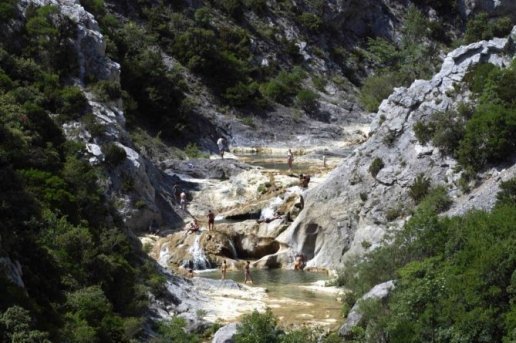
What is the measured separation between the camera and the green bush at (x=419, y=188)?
3086 centimetres

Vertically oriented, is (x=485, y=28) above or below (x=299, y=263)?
above

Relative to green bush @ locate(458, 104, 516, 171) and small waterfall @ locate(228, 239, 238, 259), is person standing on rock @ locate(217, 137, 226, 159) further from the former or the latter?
green bush @ locate(458, 104, 516, 171)

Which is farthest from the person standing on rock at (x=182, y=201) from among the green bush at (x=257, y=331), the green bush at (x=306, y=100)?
the green bush at (x=306, y=100)

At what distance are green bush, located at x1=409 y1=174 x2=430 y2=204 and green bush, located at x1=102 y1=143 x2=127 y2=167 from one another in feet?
41.3

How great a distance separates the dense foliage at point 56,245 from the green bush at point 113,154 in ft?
16.4

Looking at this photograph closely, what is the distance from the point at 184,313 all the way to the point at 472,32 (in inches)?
2500

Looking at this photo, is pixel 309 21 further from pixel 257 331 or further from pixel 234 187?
pixel 257 331

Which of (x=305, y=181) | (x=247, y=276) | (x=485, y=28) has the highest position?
(x=485, y=28)

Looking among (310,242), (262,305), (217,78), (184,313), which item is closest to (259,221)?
(310,242)

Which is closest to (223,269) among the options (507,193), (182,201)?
(182,201)

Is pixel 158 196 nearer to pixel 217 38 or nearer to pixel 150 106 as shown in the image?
pixel 150 106

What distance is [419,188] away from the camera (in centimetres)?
3088

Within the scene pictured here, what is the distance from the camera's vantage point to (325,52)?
261 feet

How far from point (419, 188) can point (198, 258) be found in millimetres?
9324
